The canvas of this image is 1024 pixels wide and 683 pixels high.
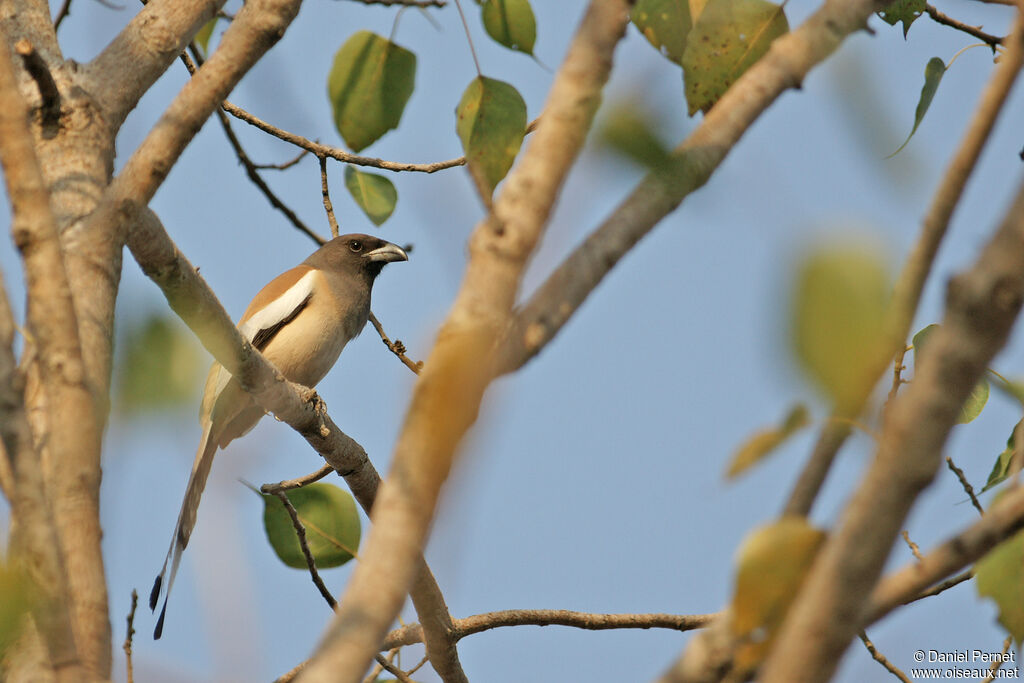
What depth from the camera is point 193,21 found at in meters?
3.29

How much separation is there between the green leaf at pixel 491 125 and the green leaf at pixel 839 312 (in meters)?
1.38

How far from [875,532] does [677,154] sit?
0.74 meters

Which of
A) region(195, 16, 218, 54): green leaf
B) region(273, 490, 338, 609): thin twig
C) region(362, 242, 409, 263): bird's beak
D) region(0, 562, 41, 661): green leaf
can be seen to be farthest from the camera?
region(362, 242, 409, 263): bird's beak

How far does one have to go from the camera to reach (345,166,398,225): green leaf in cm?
414

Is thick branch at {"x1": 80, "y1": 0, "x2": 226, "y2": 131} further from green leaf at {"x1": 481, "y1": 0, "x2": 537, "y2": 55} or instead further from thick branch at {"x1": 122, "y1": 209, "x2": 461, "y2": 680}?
green leaf at {"x1": 481, "y1": 0, "x2": 537, "y2": 55}

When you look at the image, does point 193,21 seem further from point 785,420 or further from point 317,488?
point 785,420

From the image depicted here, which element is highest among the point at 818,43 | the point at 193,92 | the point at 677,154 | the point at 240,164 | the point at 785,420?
the point at 240,164

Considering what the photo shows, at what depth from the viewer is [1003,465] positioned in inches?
127

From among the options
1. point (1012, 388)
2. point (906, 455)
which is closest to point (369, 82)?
point (1012, 388)

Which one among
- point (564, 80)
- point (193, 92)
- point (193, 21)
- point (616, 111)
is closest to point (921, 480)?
point (616, 111)

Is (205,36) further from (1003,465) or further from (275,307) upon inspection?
(1003,465)

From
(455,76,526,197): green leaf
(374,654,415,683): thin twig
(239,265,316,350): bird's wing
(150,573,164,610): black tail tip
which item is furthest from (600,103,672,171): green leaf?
(239,265,316,350): bird's wing

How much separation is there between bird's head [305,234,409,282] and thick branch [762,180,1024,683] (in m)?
6.43

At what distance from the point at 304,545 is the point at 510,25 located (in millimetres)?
2105
